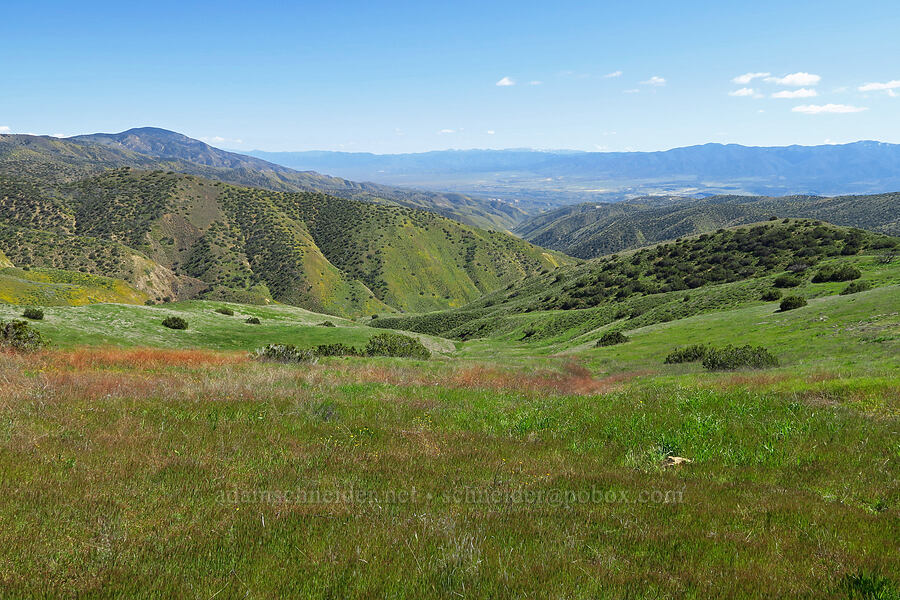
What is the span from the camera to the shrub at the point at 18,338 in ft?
60.7

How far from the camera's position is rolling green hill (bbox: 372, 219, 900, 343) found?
52062 mm

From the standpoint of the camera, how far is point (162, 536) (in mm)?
4488

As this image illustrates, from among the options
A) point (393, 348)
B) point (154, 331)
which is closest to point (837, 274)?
point (393, 348)

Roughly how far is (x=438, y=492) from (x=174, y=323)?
36.7m

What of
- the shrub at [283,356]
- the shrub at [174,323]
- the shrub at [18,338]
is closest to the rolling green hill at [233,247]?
the shrub at [174,323]

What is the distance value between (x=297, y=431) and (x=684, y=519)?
6.54 m

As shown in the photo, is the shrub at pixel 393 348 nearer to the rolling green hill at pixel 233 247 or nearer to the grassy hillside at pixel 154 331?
the grassy hillside at pixel 154 331

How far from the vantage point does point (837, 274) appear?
44.9 metres

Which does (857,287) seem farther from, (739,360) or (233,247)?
(233,247)

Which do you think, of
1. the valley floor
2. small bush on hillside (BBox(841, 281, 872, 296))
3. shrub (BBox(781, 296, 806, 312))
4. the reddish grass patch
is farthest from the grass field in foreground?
small bush on hillside (BBox(841, 281, 872, 296))

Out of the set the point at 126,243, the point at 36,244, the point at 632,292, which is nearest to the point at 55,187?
the point at 126,243

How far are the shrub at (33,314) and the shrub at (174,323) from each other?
24.0 ft

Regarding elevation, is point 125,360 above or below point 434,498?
below

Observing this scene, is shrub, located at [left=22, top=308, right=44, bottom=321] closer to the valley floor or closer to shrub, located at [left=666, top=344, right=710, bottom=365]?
the valley floor
